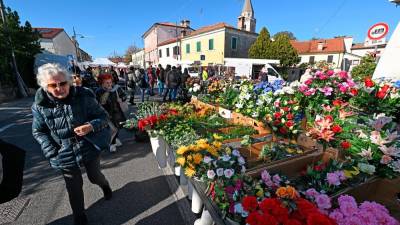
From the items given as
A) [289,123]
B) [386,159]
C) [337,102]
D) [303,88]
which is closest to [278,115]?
[289,123]

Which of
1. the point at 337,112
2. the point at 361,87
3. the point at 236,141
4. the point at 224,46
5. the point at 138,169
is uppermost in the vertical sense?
the point at 224,46

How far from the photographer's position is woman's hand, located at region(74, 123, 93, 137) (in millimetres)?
1903

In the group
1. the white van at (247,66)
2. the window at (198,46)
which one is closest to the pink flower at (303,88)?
the white van at (247,66)

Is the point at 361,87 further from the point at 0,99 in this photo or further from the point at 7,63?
the point at 7,63

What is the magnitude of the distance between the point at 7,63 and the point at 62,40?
2738cm

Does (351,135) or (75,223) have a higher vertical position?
(351,135)

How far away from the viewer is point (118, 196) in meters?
2.90

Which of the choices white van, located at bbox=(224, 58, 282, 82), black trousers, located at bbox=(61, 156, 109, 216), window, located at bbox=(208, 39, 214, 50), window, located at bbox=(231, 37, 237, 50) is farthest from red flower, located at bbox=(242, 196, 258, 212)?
window, located at bbox=(208, 39, 214, 50)

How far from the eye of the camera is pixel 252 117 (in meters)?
3.65

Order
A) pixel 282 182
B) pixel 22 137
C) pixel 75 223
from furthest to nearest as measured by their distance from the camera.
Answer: pixel 22 137
pixel 75 223
pixel 282 182

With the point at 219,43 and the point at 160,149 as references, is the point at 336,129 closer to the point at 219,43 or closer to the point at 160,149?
the point at 160,149

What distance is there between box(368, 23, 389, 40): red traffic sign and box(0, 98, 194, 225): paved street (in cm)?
641

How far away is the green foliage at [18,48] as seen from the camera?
10609mm

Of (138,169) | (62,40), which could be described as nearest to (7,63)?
(138,169)
